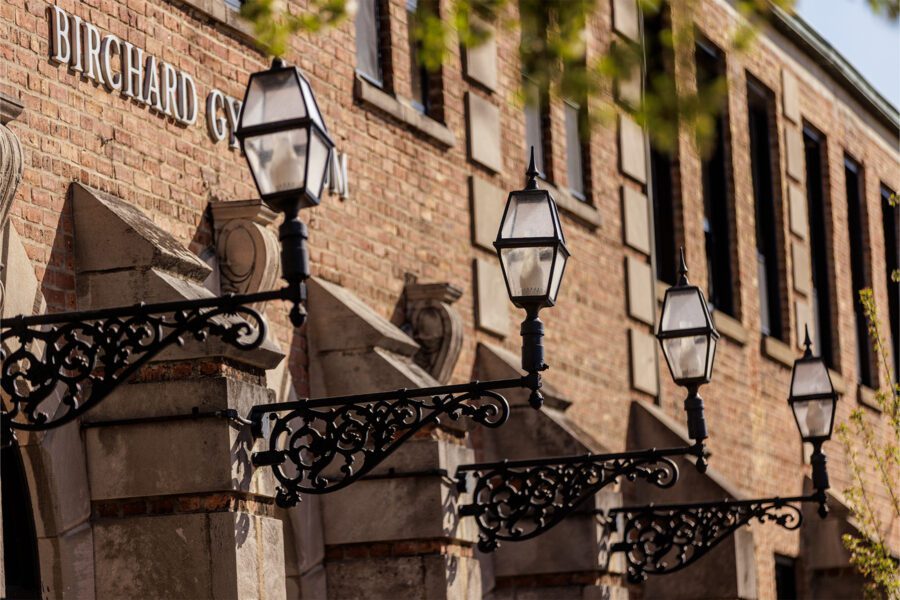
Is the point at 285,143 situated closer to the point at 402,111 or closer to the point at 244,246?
the point at 244,246

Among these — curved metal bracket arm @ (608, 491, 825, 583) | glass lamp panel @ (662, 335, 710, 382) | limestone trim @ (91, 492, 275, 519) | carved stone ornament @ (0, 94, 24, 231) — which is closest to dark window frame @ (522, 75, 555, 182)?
curved metal bracket arm @ (608, 491, 825, 583)

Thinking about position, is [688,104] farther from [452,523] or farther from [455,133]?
[455,133]

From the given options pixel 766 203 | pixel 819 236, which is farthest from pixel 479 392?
pixel 819 236

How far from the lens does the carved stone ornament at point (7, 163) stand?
787cm

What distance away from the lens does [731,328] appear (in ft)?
57.3

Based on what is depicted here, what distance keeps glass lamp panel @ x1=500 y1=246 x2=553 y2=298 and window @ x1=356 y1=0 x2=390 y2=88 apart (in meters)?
3.40

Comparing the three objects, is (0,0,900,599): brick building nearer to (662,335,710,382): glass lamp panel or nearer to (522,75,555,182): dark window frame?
(522,75,555,182): dark window frame

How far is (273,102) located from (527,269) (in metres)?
2.29

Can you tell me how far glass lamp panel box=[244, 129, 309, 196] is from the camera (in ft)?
22.0

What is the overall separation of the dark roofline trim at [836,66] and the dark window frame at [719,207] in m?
1.07

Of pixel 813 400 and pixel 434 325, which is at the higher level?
pixel 434 325

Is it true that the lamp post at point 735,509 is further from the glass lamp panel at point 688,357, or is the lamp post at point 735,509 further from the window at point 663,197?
the window at point 663,197

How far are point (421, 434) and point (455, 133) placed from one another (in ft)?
9.97

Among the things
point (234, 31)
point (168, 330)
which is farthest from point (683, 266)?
point (168, 330)
